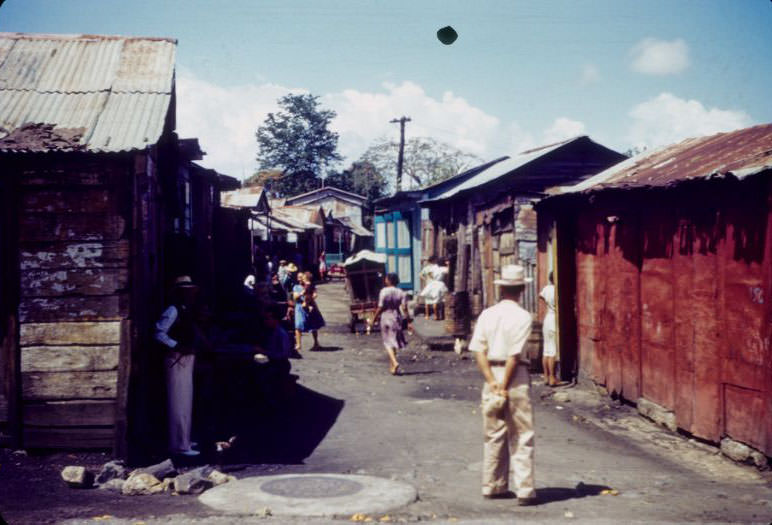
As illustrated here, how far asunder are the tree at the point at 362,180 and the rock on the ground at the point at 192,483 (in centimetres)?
5361

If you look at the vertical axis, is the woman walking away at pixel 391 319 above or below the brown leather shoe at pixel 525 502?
above

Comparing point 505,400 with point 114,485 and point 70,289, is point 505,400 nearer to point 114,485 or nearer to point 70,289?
point 114,485

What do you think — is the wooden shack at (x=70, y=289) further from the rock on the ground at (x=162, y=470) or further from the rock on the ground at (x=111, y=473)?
the rock on the ground at (x=162, y=470)

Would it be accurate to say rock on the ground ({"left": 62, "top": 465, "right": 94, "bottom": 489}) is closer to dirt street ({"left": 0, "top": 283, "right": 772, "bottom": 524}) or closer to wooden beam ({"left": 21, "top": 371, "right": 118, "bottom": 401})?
dirt street ({"left": 0, "top": 283, "right": 772, "bottom": 524})

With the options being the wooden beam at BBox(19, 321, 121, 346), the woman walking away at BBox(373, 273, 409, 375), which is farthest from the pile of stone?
the woman walking away at BBox(373, 273, 409, 375)

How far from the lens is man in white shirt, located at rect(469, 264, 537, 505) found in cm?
657

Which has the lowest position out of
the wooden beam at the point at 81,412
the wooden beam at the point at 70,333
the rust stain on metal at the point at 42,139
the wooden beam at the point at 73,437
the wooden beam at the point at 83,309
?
the wooden beam at the point at 73,437

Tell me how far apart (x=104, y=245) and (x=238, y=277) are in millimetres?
13667

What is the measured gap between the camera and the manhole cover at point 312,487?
6.84 meters

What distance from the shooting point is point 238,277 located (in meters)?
21.6

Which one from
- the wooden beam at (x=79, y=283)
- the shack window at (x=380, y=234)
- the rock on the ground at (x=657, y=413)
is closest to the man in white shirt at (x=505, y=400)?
the rock on the ground at (x=657, y=413)

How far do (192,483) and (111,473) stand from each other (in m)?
0.94

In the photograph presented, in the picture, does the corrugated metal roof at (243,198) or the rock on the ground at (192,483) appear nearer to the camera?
the rock on the ground at (192,483)

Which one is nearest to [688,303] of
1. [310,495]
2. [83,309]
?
[310,495]
